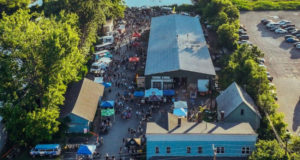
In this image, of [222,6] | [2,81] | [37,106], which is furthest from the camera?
[222,6]

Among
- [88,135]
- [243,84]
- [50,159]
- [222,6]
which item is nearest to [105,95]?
[88,135]

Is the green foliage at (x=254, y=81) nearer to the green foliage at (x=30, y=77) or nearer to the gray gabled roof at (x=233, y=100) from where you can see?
the gray gabled roof at (x=233, y=100)

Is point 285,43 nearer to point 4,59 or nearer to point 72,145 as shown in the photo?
point 72,145

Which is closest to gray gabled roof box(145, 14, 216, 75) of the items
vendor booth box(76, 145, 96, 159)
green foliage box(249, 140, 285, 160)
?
vendor booth box(76, 145, 96, 159)

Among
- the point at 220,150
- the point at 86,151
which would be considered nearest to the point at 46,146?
the point at 86,151

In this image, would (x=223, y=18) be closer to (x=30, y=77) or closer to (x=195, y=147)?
(x=195, y=147)

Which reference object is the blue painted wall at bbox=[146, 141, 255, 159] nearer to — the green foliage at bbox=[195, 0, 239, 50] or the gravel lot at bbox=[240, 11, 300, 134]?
the gravel lot at bbox=[240, 11, 300, 134]
